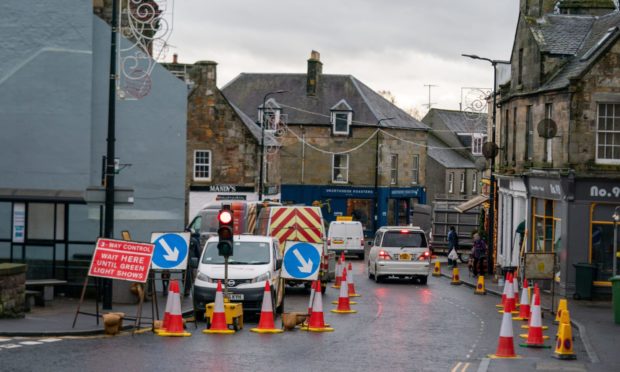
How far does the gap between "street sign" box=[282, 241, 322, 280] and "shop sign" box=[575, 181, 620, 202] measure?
43.8 ft

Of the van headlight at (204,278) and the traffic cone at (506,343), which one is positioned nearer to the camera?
the traffic cone at (506,343)

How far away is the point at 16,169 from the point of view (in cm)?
2738

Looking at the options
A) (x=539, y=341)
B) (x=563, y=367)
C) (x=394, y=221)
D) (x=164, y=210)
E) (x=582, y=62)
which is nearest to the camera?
(x=563, y=367)

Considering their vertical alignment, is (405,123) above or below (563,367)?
above

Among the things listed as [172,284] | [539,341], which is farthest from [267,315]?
[539,341]

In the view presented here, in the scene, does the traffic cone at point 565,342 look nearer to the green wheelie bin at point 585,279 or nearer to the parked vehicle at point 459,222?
the green wheelie bin at point 585,279

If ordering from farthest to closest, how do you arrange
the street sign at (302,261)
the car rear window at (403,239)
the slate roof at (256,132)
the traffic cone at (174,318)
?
1. the slate roof at (256,132)
2. the car rear window at (403,239)
3. the street sign at (302,261)
4. the traffic cone at (174,318)

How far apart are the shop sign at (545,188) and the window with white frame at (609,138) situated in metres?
1.59

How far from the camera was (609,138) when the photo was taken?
108 feet

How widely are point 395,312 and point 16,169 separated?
402 inches

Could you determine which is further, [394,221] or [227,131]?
[394,221]

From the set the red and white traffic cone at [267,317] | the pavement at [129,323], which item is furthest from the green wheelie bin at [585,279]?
the red and white traffic cone at [267,317]

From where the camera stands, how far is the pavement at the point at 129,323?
18672 mm

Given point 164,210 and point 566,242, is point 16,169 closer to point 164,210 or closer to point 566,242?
point 164,210
